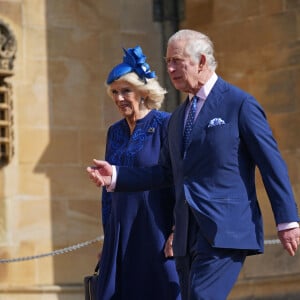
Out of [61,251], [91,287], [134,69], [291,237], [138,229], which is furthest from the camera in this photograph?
[61,251]

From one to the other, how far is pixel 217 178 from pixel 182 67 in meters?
0.53

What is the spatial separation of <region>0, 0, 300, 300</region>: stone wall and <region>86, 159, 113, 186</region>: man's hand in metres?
3.96

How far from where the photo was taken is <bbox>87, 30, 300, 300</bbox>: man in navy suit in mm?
5781

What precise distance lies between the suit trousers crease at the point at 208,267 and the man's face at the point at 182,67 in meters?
0.57

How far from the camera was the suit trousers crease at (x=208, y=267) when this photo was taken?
5.75m

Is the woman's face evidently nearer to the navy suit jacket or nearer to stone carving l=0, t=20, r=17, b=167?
the navy suit jacket

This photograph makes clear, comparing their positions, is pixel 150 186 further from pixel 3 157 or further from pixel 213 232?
pixel 3 157

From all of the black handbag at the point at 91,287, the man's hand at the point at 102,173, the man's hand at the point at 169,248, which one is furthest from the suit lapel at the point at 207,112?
the black handbag at the point at 91,287

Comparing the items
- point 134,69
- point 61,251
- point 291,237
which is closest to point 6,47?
point 61,251

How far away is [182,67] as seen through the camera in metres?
6.05

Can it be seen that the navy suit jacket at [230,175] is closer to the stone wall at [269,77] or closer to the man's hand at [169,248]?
the man's hand at [169,248]

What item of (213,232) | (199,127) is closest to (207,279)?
(213,232)

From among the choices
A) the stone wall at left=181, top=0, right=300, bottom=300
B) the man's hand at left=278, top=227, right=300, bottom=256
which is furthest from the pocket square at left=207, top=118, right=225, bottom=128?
the stone wall at left=181, top=0, right=300, bottom=300

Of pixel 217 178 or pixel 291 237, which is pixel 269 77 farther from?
pixel 291 237
